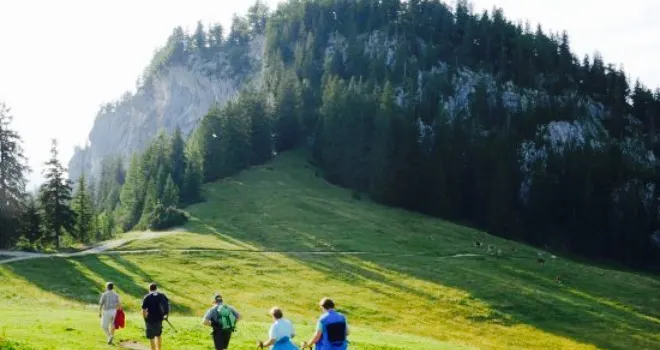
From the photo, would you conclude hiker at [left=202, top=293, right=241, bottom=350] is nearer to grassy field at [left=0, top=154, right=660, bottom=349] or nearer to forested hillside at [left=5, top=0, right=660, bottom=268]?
grassy field at [left=0, top=154, right=660, bottom=349]

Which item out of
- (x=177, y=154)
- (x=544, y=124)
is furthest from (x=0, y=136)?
(x=544, y=124)

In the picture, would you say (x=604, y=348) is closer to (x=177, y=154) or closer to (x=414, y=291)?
(x=414, y=291)

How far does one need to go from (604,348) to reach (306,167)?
88580mm

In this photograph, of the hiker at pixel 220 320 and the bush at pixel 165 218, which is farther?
the bush at pixel 165 218

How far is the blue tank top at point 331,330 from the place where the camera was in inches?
723

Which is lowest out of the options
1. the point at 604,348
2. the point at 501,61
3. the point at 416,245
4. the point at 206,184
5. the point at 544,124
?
the point at 604,348

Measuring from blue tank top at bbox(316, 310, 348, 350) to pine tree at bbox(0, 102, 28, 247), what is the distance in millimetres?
67454

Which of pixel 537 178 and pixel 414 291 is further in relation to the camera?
pixel 537 178

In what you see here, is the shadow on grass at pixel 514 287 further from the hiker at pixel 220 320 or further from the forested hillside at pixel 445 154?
the hiker at pixel 220 320

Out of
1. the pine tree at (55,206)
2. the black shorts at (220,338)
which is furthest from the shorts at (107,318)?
the pine tree at (55,206)

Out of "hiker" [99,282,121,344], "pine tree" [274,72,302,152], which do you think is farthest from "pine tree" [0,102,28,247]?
"pine tree" [274,72,302,152]

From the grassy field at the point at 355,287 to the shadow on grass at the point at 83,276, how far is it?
0.17 metres

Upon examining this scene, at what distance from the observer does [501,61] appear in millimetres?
191750

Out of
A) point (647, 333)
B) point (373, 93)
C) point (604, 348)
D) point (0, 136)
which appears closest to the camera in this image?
point (604, 348)
